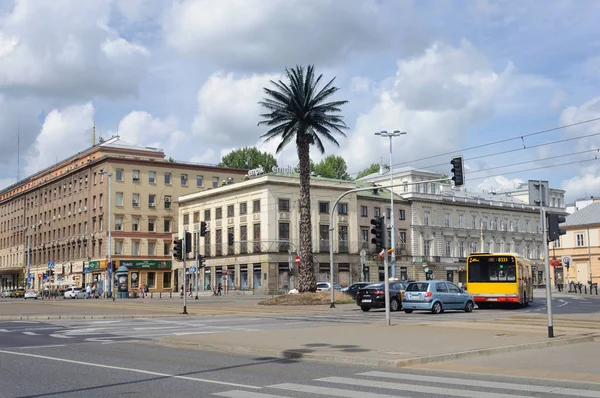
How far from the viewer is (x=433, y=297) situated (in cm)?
3272

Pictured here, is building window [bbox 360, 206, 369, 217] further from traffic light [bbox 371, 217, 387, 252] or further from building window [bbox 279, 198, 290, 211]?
traffic light [bbox 371, 217, 387, 252]

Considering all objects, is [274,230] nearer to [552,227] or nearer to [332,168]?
[332,168]

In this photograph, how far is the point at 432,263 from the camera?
291ft

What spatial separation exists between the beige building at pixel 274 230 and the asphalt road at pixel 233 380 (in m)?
55.8

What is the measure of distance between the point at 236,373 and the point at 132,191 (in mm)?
80133

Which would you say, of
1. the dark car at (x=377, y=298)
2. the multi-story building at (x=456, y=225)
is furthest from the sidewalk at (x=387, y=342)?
the multi-story building at (x=456, y=225)

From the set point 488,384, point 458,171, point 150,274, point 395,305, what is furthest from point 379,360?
point 150,274

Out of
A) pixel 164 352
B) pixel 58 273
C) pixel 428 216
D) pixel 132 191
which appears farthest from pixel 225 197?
pixel 164 352

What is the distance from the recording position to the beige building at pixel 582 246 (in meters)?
95.1

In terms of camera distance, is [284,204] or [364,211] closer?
[284,204]

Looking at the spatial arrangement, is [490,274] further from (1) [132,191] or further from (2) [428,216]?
(1) [132,191]

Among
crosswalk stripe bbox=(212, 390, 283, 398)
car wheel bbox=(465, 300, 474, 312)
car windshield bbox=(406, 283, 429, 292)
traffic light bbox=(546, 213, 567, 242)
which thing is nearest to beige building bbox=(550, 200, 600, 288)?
car wheel bbox=(465, 300, 474, 312)

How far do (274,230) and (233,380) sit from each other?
63289 mm

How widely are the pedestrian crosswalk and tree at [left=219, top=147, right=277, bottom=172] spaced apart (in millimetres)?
95990
